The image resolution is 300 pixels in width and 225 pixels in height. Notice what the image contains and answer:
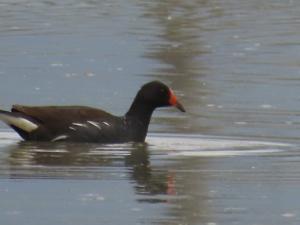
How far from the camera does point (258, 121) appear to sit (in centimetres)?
1443

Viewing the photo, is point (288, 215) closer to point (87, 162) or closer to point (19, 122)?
point (87, 162)

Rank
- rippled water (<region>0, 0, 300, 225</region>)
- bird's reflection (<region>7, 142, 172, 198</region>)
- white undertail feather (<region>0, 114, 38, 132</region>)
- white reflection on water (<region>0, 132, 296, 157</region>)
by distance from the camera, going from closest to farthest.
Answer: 1. rippled water (<region>0, 0, 300, 225</region>)
2. bird's reflection (<region>7, 142, 172, 198</region>)
3. white reflection on water (<region>0, 132, 296, 157</region>)
4. white undertail feather (<region>0, 114, 38, 132</region>)

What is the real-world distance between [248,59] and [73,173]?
755cm

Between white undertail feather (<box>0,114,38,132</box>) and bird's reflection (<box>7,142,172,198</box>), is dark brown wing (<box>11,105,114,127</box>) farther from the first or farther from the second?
bird's reflection (<box>7,142,172,198</box>)

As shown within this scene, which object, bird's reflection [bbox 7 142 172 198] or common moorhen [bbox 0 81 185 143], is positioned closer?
bird's reflection [bbox 7 142 172 198]

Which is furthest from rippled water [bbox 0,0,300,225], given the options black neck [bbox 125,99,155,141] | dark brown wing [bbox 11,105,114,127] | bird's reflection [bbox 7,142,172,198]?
dark brown wing [bbox 11,105,114,127]

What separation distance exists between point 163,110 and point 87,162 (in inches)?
123

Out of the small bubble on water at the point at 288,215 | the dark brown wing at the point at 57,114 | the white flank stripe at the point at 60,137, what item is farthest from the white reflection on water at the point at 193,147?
the small bubble on water at the point at 288,215

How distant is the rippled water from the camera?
409 inches

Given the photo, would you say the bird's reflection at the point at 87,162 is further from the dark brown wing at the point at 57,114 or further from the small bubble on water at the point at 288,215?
the small bubble on water at the point at 288,215

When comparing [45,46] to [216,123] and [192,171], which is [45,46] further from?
[192,171]

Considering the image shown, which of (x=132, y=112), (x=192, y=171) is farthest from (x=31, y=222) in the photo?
(x=132, y=112)

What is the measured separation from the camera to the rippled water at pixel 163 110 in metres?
10.4

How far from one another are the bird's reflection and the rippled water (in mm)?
15
